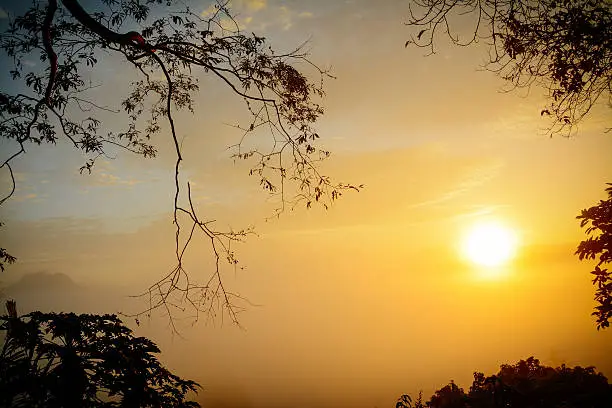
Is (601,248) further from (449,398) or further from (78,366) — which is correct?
(78,366)

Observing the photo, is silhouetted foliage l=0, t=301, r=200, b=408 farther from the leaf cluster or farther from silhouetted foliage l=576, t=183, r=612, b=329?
silhouetted foliage l=576, t=183, r=612, b=329

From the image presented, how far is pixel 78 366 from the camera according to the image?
10.2 ft

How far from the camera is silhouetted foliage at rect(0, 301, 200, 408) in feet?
9.37

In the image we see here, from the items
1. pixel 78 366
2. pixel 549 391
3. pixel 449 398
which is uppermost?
pixel 78 366

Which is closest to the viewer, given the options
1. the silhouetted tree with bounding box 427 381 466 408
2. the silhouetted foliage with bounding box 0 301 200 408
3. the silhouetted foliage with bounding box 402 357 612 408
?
the silhouetted foliage with bounding box 0 301 200 408

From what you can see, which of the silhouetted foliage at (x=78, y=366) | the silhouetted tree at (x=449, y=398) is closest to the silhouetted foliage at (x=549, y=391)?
the silhouetted tree at (x=449, y=398)

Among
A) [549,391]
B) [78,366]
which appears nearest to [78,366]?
[78,366]

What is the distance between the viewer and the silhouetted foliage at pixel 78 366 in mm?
2855

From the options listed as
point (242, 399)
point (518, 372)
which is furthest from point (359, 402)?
point (518, 372)

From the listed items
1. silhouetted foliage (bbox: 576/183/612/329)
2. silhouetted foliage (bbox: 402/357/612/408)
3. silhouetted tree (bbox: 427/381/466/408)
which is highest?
silhouetted foliage (bbox: 576/183/612/329)

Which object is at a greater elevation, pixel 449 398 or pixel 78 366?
pixel 78 366

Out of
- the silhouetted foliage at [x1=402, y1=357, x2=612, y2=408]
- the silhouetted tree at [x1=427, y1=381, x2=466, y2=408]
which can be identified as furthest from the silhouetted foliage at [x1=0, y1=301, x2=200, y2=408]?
the silhouetted tree at [x1=427, y1=381, x2=466, y2=408]

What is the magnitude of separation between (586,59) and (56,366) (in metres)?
6.76

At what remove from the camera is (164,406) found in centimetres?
353
